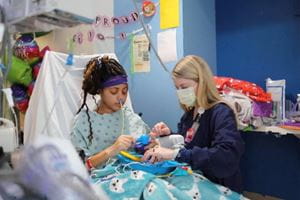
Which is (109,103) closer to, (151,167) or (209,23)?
(151,167)

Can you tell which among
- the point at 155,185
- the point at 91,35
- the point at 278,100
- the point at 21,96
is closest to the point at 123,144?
the point at 155,185

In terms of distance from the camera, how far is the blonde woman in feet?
4.63

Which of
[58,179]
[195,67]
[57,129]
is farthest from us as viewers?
[57,129]

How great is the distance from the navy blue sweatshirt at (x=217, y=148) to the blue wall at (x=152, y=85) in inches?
29.8

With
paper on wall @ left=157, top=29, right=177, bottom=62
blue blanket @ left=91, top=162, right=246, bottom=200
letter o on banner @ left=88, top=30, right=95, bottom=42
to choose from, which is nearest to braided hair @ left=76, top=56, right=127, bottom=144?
blue blanket @ left=91, top=162, right=246, bottom=200

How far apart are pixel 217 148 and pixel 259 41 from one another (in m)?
1.15

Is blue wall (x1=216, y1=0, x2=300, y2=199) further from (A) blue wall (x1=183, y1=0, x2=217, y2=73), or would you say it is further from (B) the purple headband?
(B) the purple headband

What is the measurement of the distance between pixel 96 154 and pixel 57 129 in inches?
19.5

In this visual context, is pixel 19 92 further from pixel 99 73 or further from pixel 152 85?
pixel 99 73

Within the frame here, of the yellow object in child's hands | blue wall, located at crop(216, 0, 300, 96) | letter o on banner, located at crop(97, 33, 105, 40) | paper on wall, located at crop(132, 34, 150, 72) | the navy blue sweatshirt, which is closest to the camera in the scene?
the navy blue sweatshirt

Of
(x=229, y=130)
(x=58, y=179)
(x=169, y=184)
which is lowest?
(x=169, y=184)

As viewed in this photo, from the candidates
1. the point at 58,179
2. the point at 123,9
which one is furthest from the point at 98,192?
the point at 123,9

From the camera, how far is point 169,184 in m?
1.32

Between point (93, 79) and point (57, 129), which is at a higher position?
A: point (93, 79)
